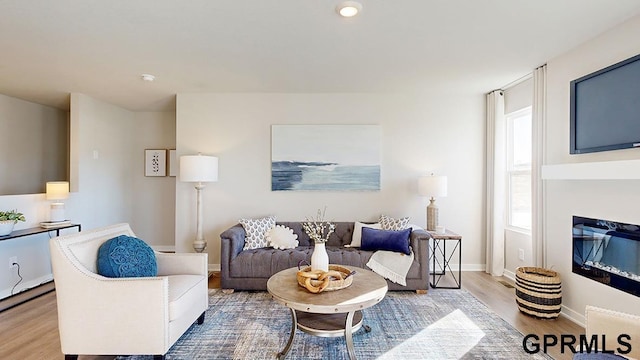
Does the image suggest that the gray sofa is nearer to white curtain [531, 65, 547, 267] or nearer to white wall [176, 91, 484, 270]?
white wall [176, 91, 484, 270]

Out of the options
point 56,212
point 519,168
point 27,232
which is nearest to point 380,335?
point 519,168

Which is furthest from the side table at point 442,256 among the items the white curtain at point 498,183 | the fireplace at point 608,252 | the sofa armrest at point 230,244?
the sofa armrest at point 230,244

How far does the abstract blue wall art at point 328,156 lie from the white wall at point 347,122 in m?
0.11

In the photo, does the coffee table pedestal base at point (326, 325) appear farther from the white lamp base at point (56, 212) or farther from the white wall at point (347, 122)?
the white lamp base at point (56, 212)

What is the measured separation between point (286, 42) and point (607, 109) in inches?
104

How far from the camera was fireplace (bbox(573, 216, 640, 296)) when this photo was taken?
2.39 meters

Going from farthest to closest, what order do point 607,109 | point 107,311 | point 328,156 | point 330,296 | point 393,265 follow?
point 328,156
point 393,265
point 607,109
point 330,296
point 107,311

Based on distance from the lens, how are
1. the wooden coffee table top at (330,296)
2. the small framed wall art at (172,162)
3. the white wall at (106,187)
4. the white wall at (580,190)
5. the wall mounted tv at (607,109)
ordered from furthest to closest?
1. the small framed wall art at (172,162)
2. the white wall at (106,187)
3. the white wall at (580,190)
4. the wall mounted tv at (607,109)
5. the wooden coffee table top at (330,296)

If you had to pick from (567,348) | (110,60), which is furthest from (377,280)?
(110,60)

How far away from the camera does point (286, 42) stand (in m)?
2.74

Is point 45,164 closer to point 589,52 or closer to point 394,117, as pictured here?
point 394,117

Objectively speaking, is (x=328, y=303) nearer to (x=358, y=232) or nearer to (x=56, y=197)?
(x=358, y=232)

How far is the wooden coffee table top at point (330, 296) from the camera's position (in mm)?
2068

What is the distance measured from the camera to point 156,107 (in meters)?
5.20
